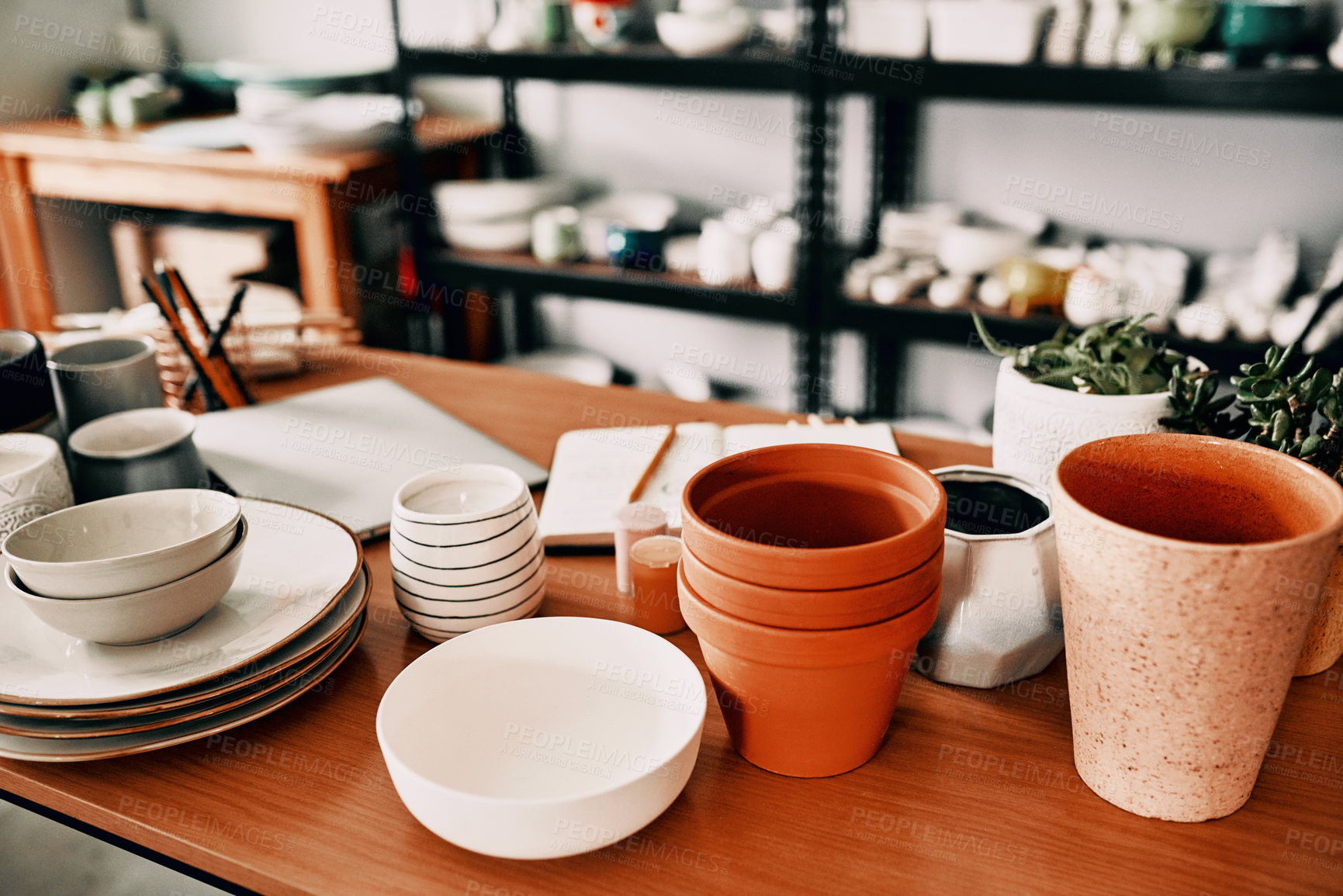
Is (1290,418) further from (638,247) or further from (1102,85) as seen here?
(638,247)

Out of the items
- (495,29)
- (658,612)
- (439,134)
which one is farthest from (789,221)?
(658,612)

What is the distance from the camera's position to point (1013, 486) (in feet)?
2.48

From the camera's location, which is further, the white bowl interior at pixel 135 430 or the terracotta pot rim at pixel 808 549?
the white bowl interior at pixel 135 430

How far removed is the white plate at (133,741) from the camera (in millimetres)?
640

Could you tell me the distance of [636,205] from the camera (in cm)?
261

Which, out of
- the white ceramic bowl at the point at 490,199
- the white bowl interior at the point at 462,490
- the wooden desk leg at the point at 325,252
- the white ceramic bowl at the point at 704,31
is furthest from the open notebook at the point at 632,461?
the wooden desk leg at the point at 325,252

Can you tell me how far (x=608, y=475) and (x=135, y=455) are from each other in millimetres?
423

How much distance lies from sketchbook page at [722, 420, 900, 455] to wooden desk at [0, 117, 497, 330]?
1719mm

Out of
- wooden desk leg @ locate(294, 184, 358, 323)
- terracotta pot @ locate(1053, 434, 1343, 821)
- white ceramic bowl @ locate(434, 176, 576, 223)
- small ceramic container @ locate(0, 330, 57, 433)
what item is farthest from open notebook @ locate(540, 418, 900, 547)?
wooden desk leg @ locate(294, 184, 358, 323)

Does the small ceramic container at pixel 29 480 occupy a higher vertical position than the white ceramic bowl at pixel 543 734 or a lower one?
higher

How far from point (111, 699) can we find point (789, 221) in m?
1.85

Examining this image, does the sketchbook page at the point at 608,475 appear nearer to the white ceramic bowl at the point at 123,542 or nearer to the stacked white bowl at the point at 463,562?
the stacked white bowl at the point at 463,562

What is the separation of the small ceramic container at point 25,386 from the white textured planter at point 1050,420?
0.85m

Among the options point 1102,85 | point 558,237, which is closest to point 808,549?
point 1102,85
